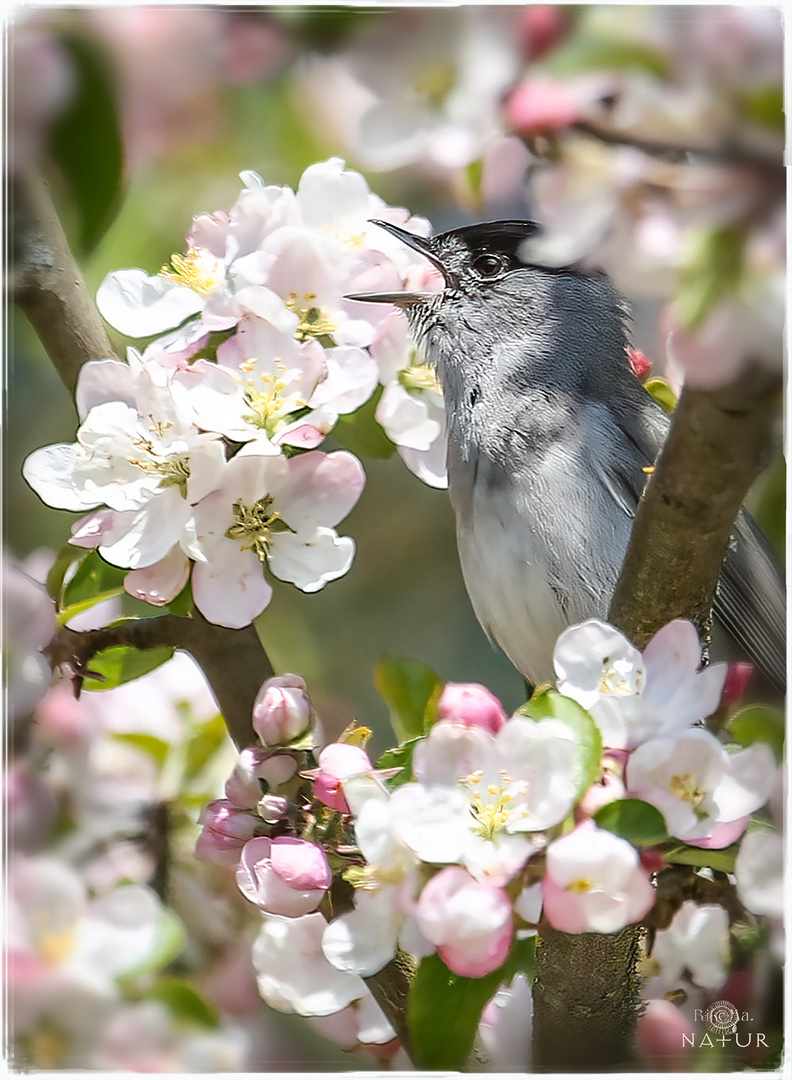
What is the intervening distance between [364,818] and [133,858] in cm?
31

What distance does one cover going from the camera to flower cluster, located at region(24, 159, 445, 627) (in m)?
0.82

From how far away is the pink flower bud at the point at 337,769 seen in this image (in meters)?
0.78

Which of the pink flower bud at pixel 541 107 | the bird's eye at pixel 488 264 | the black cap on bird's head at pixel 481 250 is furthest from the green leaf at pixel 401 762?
the bird's eye at pixel 488 264

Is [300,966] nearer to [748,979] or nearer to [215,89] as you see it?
[748,979]

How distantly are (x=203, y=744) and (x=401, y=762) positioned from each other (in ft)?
1.06

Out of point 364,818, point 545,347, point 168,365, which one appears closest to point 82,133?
point 168,365

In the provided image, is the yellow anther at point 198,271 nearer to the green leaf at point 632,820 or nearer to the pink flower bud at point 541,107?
the pink flower bud at point 541,107

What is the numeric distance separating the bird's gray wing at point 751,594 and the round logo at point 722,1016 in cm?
25

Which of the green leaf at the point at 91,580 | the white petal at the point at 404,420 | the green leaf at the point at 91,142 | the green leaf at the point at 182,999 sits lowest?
the green leaf at the point at 182,999

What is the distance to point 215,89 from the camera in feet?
3.07

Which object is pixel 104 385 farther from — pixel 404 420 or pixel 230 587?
pixel 404 420

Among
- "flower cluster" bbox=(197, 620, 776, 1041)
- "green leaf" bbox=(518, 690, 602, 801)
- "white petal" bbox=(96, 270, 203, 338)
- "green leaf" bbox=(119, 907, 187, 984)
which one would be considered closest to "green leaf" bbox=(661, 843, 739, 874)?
"flower cluster" bbox=(197, 620, 776, 1041)

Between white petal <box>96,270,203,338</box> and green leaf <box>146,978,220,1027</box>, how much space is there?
51 cm

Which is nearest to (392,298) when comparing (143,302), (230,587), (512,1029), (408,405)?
(408,405)
